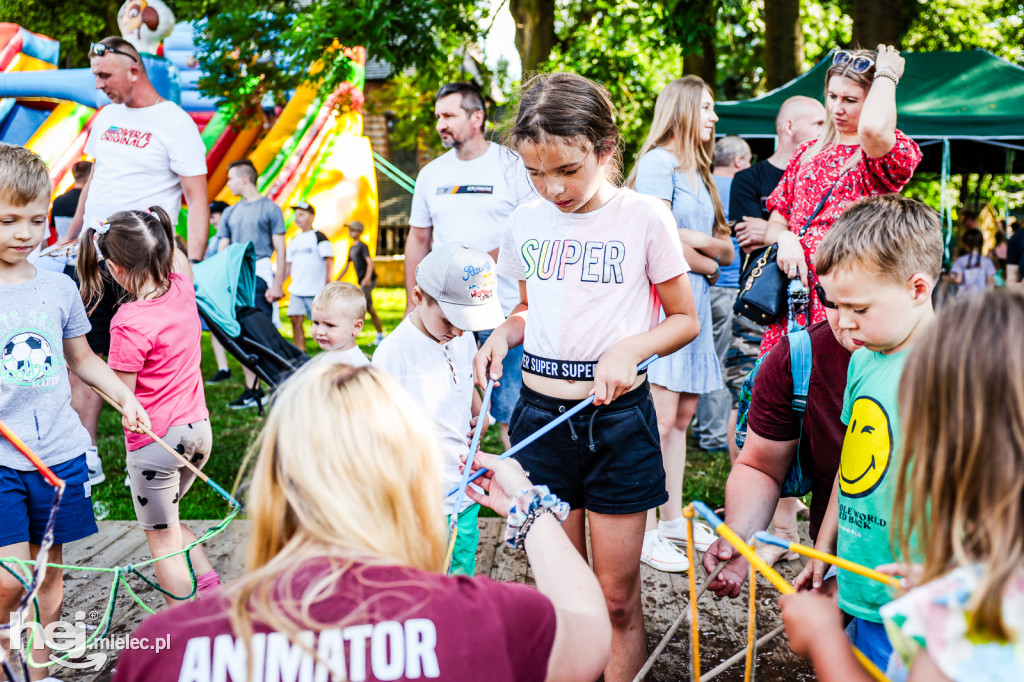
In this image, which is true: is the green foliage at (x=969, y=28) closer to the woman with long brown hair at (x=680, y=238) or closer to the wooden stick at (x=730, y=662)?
the woman with long brown hair at (x=680, y=238)

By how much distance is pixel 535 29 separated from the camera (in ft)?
33.3

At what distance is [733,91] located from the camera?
53.1 feet

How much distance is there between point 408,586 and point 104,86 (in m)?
3.88

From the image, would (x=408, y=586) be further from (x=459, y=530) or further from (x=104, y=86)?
(x=104, y=86)

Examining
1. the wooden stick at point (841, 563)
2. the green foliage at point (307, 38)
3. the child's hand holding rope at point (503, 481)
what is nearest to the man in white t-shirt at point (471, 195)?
the child's hand holding rope at point (503, 481)

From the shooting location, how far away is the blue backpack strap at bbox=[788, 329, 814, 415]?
2.12 meters

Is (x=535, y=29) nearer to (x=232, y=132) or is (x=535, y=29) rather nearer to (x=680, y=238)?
(x=232, y=132)

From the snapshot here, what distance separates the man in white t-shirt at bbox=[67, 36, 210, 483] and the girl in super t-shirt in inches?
96.9

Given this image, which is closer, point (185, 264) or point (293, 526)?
point (293, 526)

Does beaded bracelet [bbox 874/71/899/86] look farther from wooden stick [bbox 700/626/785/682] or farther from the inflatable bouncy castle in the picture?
the inflatable bouncy castle

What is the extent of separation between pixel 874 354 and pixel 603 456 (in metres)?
0.83

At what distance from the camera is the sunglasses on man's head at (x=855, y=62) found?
10.0 ft

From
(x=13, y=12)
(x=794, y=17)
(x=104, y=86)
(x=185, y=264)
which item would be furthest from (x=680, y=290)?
(x=13, y=12)

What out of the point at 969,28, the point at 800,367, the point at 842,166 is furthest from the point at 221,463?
the point at 969,28
